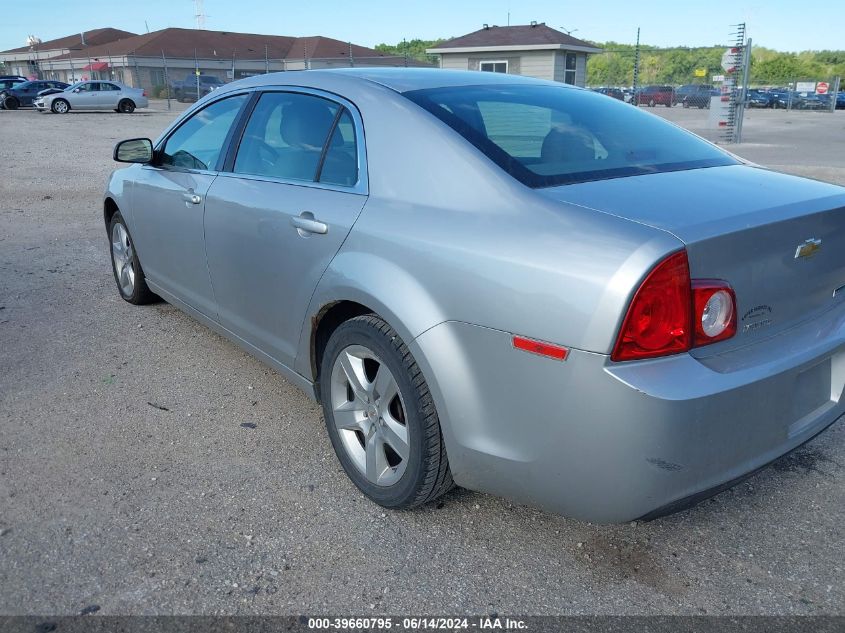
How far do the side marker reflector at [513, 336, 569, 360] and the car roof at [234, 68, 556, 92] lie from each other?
1.29 m

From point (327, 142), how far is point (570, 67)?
33073mm

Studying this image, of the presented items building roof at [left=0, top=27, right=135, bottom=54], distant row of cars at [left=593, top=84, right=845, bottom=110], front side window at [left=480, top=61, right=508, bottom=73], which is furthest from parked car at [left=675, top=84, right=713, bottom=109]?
building roof at [left=0, top=27, right=135, bottom=54]

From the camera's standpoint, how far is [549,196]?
7.37ft

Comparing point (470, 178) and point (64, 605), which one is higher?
point (470, 178)

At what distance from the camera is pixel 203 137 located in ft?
13.0

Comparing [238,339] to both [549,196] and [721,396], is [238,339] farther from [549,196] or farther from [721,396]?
[721,396]

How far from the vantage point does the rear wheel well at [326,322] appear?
2789 mm

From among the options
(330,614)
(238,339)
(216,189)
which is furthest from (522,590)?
(216,189)

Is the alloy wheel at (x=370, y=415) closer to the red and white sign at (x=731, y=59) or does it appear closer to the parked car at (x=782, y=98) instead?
the red and white sign at (x=731, y=59)

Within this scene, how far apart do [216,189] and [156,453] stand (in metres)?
1.30

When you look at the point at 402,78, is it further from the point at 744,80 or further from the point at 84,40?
the point at 84,40

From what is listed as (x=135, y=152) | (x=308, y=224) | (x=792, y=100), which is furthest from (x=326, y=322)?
(x=792, y=100)

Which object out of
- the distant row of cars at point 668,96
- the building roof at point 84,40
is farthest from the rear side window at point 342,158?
the building roof at point 84,40

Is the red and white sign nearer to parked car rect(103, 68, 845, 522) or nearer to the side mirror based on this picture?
parked car rect(103, 68, 845, 522)
